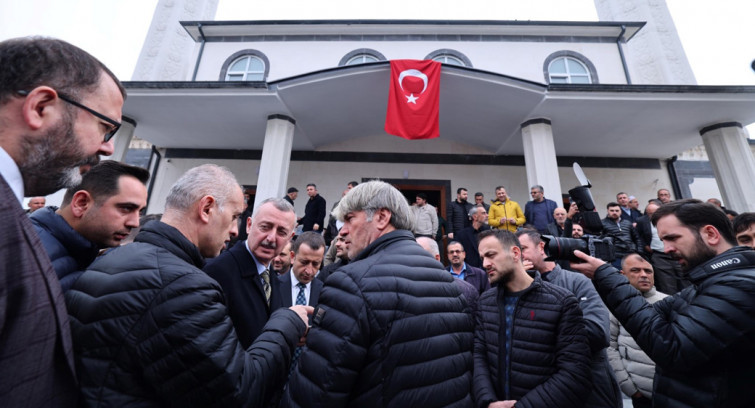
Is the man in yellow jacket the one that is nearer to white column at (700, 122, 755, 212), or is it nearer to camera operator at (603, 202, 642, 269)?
camera operator at (603, 202, 642, 269)

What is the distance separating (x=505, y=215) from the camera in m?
7.72

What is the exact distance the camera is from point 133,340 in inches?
42.0

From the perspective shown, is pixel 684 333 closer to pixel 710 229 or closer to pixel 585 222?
pixel 710 229

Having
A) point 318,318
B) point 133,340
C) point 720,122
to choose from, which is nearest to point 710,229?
point 318,318

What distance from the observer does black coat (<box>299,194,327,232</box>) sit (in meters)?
8.73

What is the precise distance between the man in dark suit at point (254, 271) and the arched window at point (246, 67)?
401 inches

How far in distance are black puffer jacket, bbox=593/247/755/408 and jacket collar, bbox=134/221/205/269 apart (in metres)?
2.31

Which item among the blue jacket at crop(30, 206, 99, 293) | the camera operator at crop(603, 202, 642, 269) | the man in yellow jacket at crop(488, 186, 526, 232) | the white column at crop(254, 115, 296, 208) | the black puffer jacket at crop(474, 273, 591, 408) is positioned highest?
the white column at crop(254, 115, 296, 208)

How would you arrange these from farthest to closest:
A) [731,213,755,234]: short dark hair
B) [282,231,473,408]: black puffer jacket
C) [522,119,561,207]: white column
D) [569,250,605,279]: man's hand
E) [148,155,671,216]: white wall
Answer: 1. [148,155,671,216]: white wall
2. [522,119,561,207]: white column
3. [731,213,755,234]: short dark hair
4. [569,250,605,279]: man's hand
5. [282,231,473,408]: black puffer jacket

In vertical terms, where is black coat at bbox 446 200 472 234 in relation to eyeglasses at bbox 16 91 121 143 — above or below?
above

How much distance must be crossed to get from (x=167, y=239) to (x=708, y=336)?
250cm

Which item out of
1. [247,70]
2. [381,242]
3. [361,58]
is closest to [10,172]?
[381,242]

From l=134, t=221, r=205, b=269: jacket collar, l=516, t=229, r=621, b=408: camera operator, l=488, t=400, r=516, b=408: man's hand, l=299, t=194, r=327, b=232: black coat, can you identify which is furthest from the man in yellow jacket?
l=134, t=221, r=205, b=269: jacket collar

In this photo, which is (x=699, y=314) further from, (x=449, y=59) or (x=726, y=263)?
(x=449, y=59)
